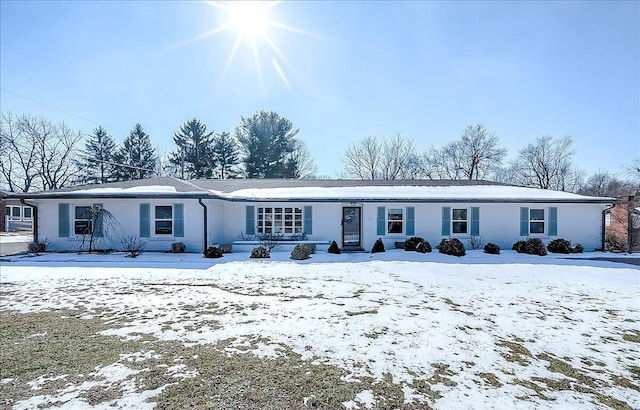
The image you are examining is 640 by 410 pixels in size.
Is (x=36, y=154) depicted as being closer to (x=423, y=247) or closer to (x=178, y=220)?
(x=178, y=220)

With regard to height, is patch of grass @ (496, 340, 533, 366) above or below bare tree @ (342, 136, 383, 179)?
below

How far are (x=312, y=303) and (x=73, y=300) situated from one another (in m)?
4.84

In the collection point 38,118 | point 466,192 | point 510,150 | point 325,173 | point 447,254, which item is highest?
point 38,118

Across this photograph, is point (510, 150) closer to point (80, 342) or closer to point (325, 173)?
point (325, 173)

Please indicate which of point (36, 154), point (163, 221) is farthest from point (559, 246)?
point (36, 154)

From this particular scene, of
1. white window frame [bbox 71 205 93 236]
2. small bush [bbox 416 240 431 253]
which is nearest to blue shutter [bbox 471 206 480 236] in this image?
small bush [bbox 416 240 431 253]

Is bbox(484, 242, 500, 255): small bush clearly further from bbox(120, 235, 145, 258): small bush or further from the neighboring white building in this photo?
bbox(120, 235, 145, 258): small bush

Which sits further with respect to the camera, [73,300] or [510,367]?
[73,300]

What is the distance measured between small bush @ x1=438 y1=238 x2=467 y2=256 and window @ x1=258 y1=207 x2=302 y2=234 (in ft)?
20.3

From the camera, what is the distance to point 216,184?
17641 millimetres

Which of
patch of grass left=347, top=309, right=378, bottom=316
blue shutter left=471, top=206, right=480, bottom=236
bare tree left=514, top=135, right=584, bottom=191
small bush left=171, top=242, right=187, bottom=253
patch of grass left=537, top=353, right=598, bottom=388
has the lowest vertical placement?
patch of grass left=347, top=309, right=378, bottom=316

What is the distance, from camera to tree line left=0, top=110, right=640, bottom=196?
3000 cm

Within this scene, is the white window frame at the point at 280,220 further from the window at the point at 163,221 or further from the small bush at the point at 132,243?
the small bush at the point at 132,243

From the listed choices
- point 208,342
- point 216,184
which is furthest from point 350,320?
point 216,184
